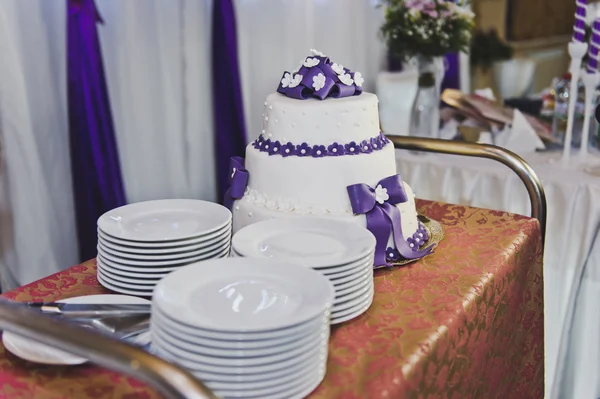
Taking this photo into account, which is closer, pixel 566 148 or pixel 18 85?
pixel 18 85

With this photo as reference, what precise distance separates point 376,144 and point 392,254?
0.20 metres

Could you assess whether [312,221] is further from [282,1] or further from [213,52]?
[282,1]

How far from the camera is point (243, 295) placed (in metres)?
0.73

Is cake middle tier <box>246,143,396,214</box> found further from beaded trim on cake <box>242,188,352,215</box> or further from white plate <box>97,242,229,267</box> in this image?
white plate <box>97,242,229,267</box>

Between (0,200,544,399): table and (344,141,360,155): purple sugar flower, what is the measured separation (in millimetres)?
209

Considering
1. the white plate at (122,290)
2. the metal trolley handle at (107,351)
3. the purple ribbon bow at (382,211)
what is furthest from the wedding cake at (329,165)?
the metal trolley handle at (107,351)

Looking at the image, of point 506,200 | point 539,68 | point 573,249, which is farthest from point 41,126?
point 539,68

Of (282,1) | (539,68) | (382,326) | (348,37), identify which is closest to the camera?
(382,326)

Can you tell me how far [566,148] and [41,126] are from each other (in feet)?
5.06

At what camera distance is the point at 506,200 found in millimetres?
1742

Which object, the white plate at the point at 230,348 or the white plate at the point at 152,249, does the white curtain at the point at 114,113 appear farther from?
the white plate at the point at 230,348

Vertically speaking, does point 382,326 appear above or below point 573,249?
above

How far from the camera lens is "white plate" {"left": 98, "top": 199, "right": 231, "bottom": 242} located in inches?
35.2

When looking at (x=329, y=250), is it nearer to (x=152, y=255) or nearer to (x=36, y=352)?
(x=152, y=255)
